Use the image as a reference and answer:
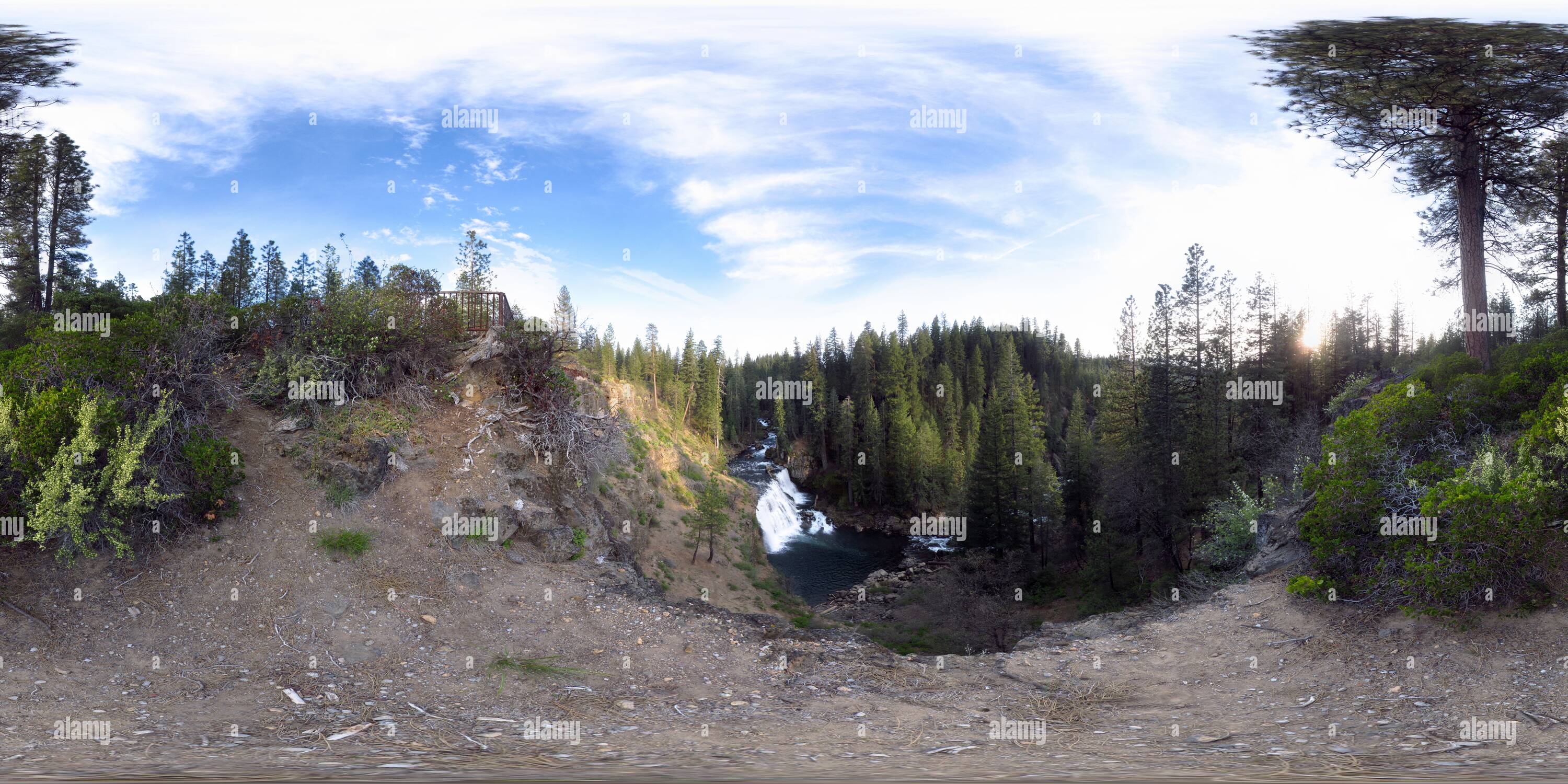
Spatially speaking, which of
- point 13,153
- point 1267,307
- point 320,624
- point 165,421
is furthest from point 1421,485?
point 13,153

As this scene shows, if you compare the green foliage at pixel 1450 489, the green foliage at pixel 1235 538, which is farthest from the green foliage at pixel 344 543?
the green foliage at pixel 1235 538

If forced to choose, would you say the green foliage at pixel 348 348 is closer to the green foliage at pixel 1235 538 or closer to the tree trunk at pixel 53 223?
the green foliage at pixel 1235 538

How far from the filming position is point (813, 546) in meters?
51.5

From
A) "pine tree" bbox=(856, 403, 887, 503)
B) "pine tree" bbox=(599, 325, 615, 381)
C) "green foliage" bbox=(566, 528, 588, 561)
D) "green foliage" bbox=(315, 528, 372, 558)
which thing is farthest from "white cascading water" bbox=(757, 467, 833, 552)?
"green foliage" bbox=(315, 528, 372, 558)

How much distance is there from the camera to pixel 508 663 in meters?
9.77

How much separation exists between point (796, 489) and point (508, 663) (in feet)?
206

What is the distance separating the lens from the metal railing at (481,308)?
16875 mm

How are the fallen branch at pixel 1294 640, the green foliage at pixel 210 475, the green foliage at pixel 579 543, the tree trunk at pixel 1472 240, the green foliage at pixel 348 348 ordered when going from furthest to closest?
the tree trunk at pixel 1472 240 → the green foliage at pixel 348 348 → the green foliage at pixel 579 543 → the green foliage at pixel 210 475 → the fallen branch at pixel 1294 640

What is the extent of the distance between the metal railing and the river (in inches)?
999

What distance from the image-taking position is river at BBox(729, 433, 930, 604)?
42.6 metres

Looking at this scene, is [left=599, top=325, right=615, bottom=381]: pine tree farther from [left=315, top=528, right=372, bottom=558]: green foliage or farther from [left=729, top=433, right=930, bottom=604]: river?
[left=315, top=528, right=372, bottom=558]: green foliage

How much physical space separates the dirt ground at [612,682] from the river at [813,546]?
28079 mm

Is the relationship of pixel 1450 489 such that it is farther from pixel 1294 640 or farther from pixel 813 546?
pixel 813 546

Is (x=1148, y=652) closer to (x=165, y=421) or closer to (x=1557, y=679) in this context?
(x=1557, y=679)
